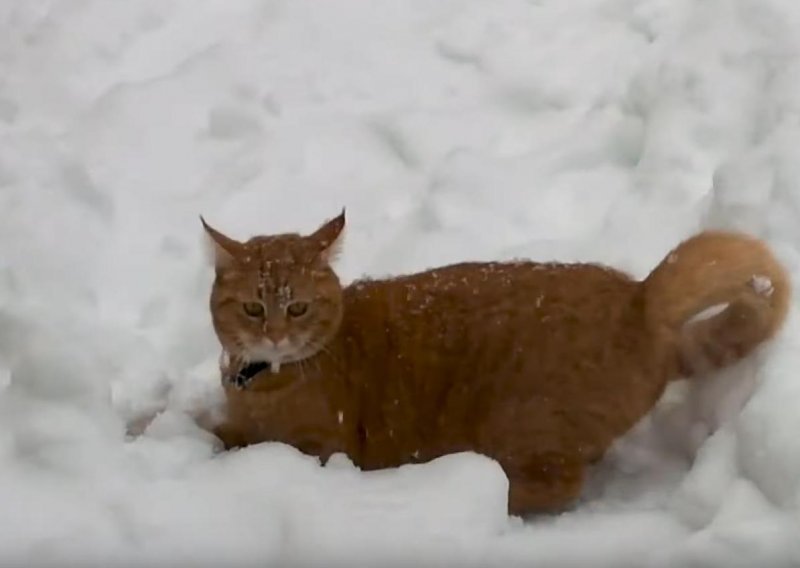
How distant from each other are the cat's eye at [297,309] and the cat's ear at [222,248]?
7.0 inches

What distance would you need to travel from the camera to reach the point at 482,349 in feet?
8.69

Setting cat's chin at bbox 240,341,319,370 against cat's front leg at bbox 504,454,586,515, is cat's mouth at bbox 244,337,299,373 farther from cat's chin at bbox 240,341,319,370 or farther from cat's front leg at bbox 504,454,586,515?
cat's front leg at bbox 504,454,586,515

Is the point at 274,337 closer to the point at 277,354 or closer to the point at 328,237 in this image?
the point at 277,354

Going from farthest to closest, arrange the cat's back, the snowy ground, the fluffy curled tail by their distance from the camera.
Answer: the cat's back, the fluffy curled tail, the snowy ground

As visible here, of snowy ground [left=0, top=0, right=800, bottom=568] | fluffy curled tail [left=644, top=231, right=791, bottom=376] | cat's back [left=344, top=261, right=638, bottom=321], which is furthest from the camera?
cat's back [left=344, top=261, right=638, bottom=321]

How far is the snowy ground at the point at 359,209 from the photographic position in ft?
7.06

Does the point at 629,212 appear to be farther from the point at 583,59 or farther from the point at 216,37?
the point at 216,37

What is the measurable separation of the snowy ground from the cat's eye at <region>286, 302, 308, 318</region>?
0.33m

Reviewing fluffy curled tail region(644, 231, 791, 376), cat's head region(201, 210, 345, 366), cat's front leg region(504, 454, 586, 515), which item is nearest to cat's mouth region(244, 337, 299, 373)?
cat's head region(201, 210, 345, 366)

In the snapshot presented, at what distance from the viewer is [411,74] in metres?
4.41

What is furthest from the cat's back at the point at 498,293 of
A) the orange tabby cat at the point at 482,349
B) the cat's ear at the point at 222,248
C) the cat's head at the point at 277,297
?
the cat's ear at the point at 222,248

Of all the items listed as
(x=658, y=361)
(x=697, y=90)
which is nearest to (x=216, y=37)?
(x=697, y=90)

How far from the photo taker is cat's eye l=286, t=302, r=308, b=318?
2654 millimetres

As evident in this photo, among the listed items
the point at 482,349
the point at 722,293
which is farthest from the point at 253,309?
the point at 722,293
